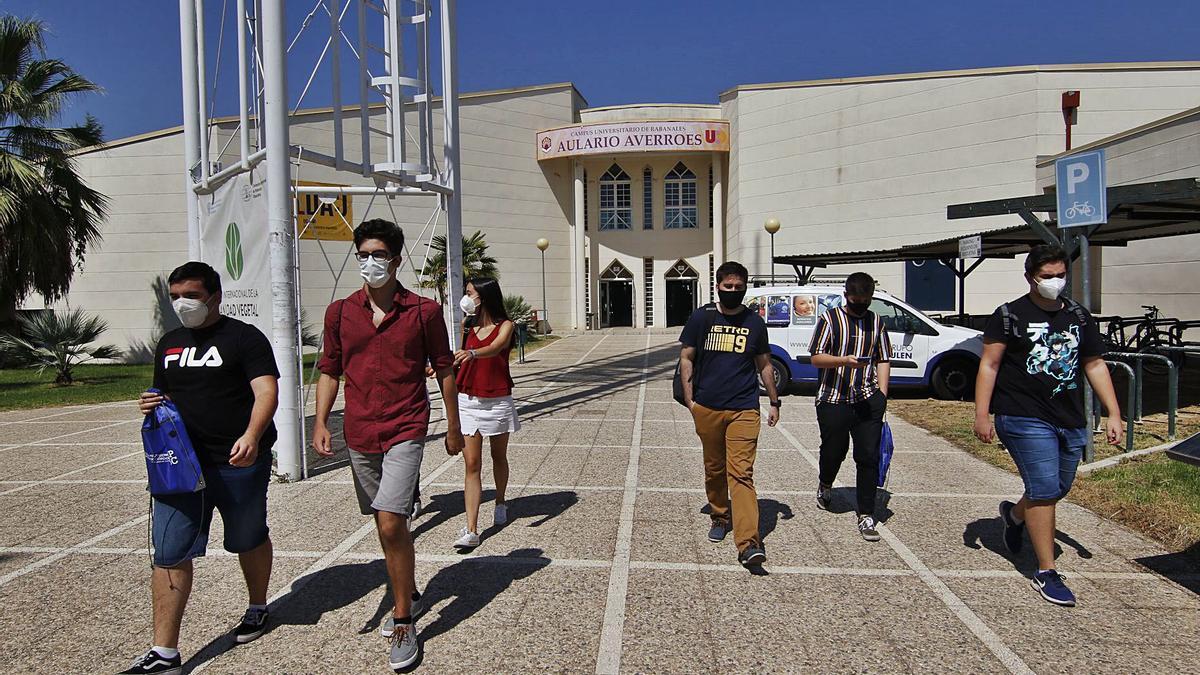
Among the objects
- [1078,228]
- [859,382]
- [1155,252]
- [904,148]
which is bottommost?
[859,382]

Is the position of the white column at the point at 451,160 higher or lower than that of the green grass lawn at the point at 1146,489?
higher

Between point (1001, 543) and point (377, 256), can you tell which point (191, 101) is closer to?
point (377, 256)

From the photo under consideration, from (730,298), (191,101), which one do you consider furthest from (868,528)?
(191,101)

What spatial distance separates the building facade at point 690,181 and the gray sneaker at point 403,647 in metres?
16.0

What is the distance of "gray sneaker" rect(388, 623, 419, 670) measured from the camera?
10.5 feet

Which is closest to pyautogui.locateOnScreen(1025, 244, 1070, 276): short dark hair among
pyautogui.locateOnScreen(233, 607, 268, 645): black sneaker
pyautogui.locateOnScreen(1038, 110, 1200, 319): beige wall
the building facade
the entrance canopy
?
the entrance canopy

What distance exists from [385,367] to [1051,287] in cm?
345

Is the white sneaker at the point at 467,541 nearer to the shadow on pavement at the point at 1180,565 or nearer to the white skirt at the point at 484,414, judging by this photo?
the white skirt at the point at 484,414

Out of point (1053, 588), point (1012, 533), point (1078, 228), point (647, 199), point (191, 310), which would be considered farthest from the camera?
point (647, 199)

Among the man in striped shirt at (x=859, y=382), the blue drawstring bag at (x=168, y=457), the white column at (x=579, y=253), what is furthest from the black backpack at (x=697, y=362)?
the white column at (x=579, y=253)

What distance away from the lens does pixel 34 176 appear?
54.4ft

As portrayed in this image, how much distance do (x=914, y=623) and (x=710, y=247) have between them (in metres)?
31.6

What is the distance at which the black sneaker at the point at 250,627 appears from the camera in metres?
3.50

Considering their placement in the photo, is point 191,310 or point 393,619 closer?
point 191,310
